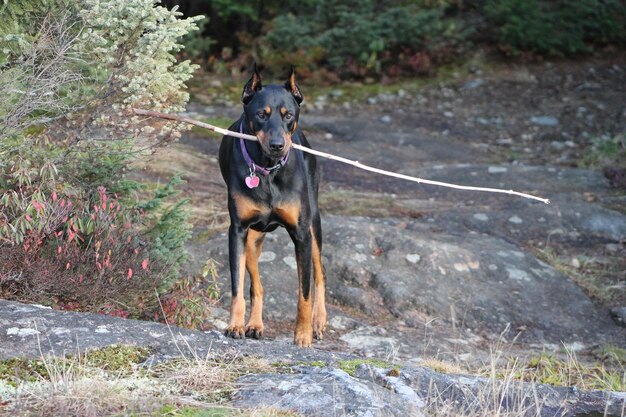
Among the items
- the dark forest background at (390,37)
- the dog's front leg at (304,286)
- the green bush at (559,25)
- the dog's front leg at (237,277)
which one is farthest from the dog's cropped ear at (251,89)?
the green bush at (559,25)

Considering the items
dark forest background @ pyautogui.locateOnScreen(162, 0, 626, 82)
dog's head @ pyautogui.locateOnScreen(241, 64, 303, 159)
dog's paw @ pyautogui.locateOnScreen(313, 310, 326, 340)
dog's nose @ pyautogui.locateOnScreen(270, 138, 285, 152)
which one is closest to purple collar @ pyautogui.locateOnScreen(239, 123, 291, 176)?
dog's head @ pyautogui.locateOnScreen(241, 64, 303, 159)

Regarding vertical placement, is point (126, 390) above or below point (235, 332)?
above

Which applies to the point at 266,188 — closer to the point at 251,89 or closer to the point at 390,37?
the point at 251,89

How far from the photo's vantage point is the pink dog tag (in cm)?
580

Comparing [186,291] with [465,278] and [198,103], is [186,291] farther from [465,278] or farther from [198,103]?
[198,103]

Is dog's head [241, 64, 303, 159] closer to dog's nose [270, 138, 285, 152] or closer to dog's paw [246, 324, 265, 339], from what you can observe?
dog's nose [270, 138, 285, 152]

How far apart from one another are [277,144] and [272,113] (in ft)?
1.00

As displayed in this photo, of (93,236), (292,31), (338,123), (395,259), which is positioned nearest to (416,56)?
(292,31)

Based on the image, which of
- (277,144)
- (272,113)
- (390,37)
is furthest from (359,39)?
(277,144)

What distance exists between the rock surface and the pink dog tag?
1135 millimetres

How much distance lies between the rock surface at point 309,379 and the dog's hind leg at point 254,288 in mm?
946

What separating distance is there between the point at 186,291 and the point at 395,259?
7.56ft

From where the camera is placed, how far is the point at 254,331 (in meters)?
5.99

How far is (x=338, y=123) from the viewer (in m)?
13.8
